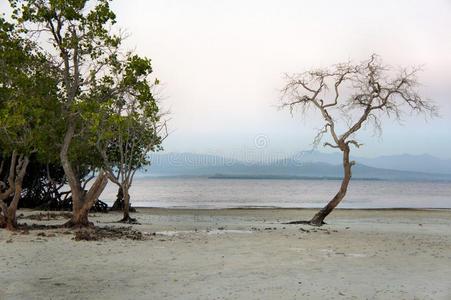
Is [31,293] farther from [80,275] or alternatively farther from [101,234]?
[101,234]

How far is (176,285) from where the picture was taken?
38.1 feet

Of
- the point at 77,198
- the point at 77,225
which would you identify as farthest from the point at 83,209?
the point at 77,225

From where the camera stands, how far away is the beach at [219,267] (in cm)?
1106

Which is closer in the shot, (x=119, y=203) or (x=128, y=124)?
(x=128, y=124)

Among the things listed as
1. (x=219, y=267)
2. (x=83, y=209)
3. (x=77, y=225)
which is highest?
(x=83, y=209)

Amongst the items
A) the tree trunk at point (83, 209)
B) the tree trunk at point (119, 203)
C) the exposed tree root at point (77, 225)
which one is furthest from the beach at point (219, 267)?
the tree trunk at point (119, 203)

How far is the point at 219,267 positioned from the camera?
13914mm

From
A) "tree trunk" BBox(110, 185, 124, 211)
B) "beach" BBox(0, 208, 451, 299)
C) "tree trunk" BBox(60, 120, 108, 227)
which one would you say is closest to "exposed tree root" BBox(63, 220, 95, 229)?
"tree trunk" BBox(60, 120, 108, 227)

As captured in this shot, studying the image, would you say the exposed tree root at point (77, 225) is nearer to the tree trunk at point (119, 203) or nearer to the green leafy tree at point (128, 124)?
the green leafy tree at point (128, 124)

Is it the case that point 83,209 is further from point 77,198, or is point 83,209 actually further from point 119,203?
point 119,203

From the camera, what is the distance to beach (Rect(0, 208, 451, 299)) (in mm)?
11062

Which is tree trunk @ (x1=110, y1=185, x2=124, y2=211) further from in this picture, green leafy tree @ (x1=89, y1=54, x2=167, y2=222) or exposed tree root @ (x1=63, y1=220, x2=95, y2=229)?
exposed tree root @ (x1=63, y1=220, x2=95, y2=229)

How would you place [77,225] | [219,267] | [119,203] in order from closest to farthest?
[219,267]
[77,225]
[119,203]

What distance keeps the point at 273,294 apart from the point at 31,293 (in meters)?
4.70
